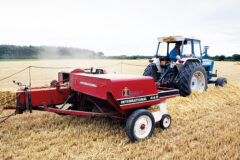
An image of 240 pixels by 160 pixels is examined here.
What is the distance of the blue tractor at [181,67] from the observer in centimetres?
638

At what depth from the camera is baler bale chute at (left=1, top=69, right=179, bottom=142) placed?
359 centimetres

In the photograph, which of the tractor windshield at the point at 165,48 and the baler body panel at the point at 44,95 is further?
the tractor windshield at the point at 165,48

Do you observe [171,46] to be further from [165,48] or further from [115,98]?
[115,98]

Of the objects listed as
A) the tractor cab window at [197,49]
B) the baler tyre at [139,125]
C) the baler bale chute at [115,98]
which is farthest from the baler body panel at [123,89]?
the tractor cab window at [197,49]

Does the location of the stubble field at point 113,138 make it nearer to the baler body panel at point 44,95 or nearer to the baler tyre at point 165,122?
the baler tyre at point 165,122

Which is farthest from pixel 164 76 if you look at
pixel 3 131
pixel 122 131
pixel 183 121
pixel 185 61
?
pixel 3 131

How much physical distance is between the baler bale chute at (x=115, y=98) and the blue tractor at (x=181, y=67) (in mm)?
1828

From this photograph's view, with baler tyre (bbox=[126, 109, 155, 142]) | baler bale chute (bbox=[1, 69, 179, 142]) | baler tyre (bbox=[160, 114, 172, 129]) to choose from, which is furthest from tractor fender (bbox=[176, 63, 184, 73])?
baler tyre (bbox=[126, 109, 155, 142])

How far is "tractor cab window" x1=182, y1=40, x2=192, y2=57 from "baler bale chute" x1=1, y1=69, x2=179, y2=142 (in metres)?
3.04

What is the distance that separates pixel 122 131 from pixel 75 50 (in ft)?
18.9

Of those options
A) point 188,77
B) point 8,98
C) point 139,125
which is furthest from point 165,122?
point 8,98

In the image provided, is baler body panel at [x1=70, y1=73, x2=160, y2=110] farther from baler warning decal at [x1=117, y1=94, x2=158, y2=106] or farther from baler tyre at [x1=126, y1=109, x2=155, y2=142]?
baler tyre at [x1=126, y1=109, x2=155, y2=142]

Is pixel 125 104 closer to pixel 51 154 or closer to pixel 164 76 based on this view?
pixel 51 154

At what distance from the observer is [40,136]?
3.97 meters
